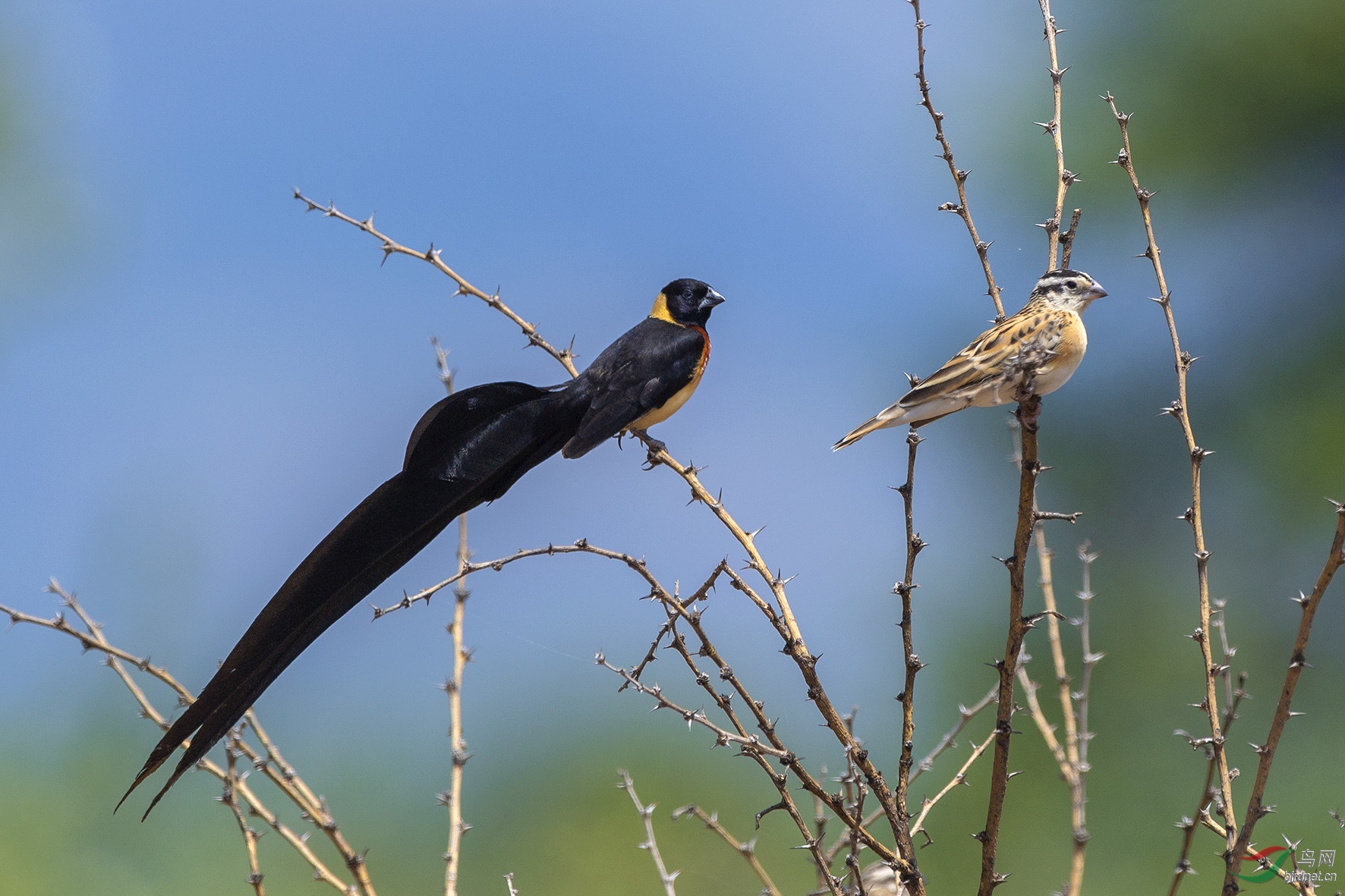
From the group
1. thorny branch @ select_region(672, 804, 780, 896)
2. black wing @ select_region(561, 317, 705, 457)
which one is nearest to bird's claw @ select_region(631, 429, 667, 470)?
black wing @ select_region(561, 317, 705, 457)

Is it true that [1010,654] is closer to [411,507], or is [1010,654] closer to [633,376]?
[411,507]

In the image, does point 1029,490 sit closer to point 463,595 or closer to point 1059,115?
point 1059,115

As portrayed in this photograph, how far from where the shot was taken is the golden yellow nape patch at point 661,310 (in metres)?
2.65

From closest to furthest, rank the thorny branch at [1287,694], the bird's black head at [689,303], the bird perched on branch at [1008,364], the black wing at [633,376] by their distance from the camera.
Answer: the thorny branch at [1287,694] → the bird perched on branch at [1008,364] → the black wing at [633,376] → the bird's black head at [689,303]

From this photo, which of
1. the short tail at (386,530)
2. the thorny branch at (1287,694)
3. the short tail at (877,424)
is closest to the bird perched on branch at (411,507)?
the short tail at (386,530)

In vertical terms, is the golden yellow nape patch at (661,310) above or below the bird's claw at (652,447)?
above

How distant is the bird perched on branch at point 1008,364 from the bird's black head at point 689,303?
3.21 ft

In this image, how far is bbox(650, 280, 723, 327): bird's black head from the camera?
8.56 ft

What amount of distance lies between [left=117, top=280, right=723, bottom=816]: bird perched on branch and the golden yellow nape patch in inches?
25.4

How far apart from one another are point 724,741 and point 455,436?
0.59 meters

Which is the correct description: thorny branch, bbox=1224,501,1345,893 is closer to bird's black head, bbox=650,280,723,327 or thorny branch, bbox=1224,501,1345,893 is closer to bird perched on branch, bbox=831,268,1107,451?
bird perched on branch, bbox=831,268,1107,451

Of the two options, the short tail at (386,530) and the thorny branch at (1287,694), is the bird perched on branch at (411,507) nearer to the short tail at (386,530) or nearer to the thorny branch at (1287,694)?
the short tail at (386,530)

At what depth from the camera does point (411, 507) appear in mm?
1505

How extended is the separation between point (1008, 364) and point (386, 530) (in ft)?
2.98
